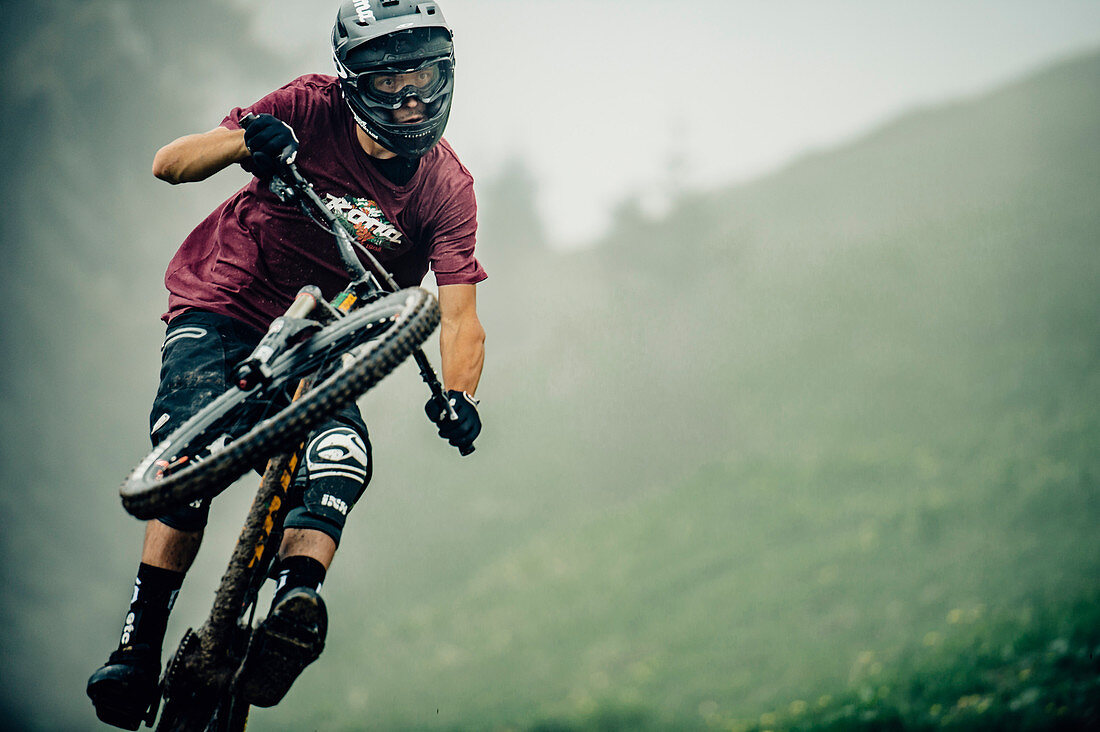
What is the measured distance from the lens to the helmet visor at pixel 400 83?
162 inches

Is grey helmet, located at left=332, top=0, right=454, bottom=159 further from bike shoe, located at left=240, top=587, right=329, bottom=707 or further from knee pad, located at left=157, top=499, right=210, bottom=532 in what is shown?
bike shoe, located at left=240, top=587, right=329, bottom=707

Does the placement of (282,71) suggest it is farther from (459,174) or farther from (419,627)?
(459,174)

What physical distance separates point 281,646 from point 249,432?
841 mm

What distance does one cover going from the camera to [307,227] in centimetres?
432

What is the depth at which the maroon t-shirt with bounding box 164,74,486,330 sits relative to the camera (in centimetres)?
428

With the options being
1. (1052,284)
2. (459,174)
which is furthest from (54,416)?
(1052,284)

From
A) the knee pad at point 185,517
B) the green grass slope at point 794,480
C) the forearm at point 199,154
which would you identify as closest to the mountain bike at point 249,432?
the knee pad at point 185,517

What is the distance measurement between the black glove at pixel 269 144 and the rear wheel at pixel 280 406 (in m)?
0.80

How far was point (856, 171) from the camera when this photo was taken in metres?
51.4

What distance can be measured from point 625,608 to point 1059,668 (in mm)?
14105

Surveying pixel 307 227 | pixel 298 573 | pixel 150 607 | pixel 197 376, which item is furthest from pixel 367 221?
pixel 150 607

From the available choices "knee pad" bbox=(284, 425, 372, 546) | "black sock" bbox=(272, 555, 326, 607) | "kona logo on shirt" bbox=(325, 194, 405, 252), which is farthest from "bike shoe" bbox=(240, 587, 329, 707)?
"kona logo on shirt" bbox=(325, 194, 405, 252)

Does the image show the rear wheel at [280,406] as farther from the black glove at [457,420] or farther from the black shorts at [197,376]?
the black glove at [457,420]

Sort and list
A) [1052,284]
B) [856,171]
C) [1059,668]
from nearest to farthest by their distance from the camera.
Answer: [1059,668]
[1052,284]
[856,171]
